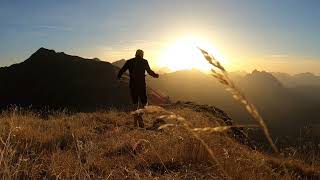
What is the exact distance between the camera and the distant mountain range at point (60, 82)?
69.4 m

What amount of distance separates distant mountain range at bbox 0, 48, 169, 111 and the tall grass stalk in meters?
60.6

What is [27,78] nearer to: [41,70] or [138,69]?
[41,70]

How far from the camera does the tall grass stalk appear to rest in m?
1.91

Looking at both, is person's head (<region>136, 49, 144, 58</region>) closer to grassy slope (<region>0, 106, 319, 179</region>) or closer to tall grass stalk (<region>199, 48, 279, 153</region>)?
grassy slope (<region>0, 106, 319, 179</region>)

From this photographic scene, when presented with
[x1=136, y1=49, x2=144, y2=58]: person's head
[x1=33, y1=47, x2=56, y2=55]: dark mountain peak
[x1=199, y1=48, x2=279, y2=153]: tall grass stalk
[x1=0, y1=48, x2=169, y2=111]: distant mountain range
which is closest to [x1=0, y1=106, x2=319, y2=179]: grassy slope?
[x1=199, y1=48, x2=279, y2=153]: tall grass stalk

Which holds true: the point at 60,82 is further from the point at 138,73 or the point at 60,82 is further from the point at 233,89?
the point at 233,89

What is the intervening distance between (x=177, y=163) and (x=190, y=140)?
0.76 m

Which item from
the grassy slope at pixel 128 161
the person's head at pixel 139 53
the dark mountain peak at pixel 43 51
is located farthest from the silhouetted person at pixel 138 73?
the dark mountain peak at pixel 43 51

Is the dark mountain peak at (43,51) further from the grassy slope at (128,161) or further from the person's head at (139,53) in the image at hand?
the grassy slope at (128,161)

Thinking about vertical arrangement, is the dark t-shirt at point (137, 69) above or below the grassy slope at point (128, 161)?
above

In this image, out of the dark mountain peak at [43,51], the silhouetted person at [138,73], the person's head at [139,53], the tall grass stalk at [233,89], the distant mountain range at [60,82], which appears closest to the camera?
the tall grass stalk at [233,89]

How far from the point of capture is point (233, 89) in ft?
6.54

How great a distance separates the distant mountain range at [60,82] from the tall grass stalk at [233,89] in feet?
199

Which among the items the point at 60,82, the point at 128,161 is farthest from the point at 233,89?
the point at 60,82
